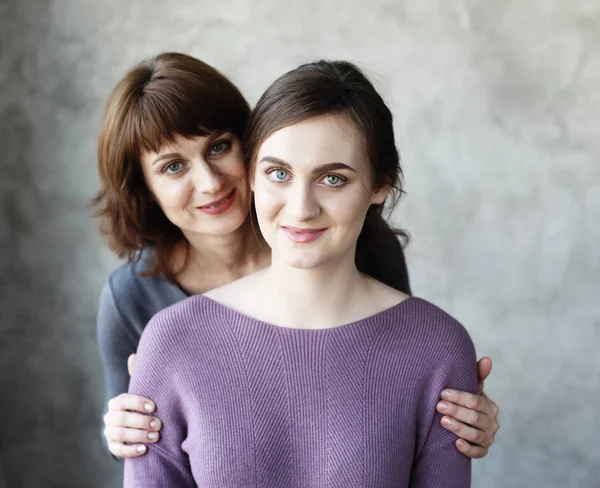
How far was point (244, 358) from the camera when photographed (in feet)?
4.72

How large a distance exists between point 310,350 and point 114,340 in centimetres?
71

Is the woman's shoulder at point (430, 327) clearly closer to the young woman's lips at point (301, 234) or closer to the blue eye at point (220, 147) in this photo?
the young woman's lips at point (301, 234)

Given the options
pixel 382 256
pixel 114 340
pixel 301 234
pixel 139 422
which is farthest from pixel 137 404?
pixel 382 256

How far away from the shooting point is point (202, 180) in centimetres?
165

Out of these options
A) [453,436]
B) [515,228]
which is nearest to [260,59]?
[515,228]

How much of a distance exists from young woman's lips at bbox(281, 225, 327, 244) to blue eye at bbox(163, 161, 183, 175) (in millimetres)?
447

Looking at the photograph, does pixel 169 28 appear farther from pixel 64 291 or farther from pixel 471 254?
pixel 471 254

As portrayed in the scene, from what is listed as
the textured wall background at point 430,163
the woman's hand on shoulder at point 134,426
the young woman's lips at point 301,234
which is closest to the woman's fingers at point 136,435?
the woman's hand on shoulder at point 134,426

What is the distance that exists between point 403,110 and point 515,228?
521mm

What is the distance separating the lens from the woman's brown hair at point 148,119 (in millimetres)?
1630

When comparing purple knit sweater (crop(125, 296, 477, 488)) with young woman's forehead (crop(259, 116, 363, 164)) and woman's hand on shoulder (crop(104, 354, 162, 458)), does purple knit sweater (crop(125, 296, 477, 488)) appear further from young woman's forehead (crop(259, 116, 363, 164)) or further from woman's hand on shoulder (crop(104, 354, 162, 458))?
young woman's forehead (crop(259, 116, 363, 164))

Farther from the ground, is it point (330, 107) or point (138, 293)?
point (330, 107)

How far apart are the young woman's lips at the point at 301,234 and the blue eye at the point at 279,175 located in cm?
8

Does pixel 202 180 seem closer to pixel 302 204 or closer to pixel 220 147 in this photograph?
pixel 220 147
